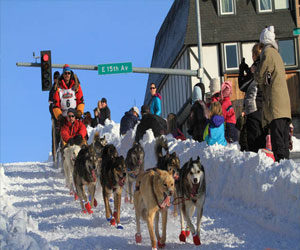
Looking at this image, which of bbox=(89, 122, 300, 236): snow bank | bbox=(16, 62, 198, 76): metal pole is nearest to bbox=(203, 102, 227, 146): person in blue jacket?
bbox=(89, 122, 300, 236): snow bank

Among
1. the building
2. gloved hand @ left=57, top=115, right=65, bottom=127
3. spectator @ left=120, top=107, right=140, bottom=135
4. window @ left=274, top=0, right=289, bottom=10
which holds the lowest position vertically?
gloved hand @ left=57, top=115, right=65, bottom=127

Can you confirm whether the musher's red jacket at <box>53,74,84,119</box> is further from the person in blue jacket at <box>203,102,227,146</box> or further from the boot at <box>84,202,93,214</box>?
the boot at <box>84,202,93,214</box>

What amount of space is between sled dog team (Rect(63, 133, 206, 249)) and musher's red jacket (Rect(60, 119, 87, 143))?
1.25ft

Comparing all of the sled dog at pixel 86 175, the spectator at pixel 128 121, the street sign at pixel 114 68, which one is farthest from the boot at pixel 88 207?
the street sign at pixel 114 68

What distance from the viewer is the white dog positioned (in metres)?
14.6

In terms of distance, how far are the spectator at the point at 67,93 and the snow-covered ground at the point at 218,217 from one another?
2.29 meters

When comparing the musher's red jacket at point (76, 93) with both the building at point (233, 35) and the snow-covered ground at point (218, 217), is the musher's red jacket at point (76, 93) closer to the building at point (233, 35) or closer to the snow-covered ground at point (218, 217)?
the snow-covered ground at point (218, 217)

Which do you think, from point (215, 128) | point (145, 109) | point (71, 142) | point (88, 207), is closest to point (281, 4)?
point (145, 109)

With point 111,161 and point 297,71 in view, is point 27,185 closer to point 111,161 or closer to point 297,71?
point 111,161

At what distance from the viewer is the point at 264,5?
121 feet

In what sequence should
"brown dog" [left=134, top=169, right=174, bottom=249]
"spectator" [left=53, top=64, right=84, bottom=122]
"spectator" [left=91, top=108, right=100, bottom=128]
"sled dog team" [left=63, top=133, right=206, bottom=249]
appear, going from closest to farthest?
"brown dog" [left=134, top=169, right=174, bottom=249] → "sled dog team" [left=63, top=133, right=206, bottom=249] → "spectator" [left=53, top=64, right=84, bottom=122] → "spectator" [left=91, top=108, right=100, bottom=128]

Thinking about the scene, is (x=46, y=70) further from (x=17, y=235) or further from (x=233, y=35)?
(x=17, y=235)

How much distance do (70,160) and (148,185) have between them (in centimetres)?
637

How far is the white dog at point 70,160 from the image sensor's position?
47.9 feet
